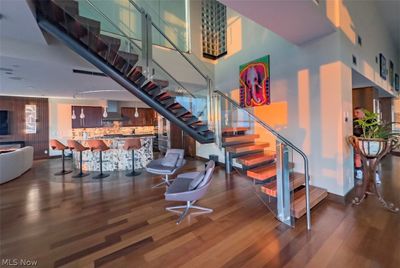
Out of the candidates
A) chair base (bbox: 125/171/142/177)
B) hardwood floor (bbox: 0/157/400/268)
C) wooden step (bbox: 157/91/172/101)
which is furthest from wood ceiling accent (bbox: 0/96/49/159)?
wooden step (bbox: 157/91/172/101)

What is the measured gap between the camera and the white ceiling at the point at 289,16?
7.91ft

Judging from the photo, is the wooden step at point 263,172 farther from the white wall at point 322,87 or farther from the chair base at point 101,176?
→ the chair base at point 101,176

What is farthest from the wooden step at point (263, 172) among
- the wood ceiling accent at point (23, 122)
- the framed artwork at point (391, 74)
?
the wood ceiling accent at point (23, 122)

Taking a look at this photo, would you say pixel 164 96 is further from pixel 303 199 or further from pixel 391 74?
pixel 391 74

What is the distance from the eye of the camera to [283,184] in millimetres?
2816

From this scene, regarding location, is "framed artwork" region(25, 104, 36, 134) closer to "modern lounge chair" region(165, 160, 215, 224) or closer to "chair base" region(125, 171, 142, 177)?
"chair base" region(125, 171, 142, 177)

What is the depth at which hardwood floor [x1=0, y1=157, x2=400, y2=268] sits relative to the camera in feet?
6.58

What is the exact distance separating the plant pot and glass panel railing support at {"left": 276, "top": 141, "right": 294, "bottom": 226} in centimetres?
153

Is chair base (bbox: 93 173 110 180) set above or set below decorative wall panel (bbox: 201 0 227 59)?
below

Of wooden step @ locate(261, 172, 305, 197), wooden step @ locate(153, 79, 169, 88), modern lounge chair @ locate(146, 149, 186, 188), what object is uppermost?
wooden step @ locate(153, 79, 169, 88)

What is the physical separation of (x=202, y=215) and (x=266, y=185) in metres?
1.17

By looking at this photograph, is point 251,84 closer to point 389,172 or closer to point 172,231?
point 172,231

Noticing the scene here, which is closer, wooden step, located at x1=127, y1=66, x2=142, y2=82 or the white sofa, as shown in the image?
wooden step, located at x1=127, y1=66, x2=142, y2=82

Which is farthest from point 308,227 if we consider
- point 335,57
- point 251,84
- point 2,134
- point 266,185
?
point 2,134
